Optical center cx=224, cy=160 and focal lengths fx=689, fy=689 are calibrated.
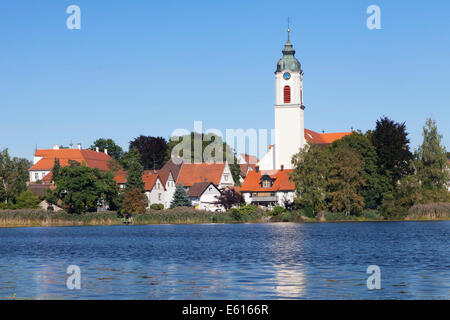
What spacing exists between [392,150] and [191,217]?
98.8 feet

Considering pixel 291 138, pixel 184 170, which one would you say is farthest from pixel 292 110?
pixel 184 170

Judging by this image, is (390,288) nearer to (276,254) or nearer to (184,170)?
(276,254)

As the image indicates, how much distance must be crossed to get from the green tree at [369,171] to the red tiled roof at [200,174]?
1533 inches

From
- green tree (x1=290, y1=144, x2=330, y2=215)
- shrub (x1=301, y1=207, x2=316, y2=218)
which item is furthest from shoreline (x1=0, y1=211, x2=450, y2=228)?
green tree (x1=290, y1=144, x2=330, y2=215)

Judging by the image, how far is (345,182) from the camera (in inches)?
3664

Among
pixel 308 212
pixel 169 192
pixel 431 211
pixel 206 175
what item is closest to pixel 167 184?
pixel 169 192

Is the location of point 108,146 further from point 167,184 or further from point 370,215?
point 370,215

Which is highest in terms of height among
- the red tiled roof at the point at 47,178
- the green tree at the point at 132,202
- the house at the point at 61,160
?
the house at the point at 61,160

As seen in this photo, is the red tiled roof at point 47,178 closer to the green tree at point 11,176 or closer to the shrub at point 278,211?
the green tree at point 11,176

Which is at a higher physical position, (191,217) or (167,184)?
(167,184)

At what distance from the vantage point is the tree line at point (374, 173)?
306 feet

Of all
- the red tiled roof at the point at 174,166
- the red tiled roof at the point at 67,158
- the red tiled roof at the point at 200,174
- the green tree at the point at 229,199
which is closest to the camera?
the green tree at the point at 229,199

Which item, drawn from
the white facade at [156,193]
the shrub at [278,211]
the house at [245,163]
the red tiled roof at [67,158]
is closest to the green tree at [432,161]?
the shrub at [278,211]

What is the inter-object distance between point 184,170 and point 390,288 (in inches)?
4541
